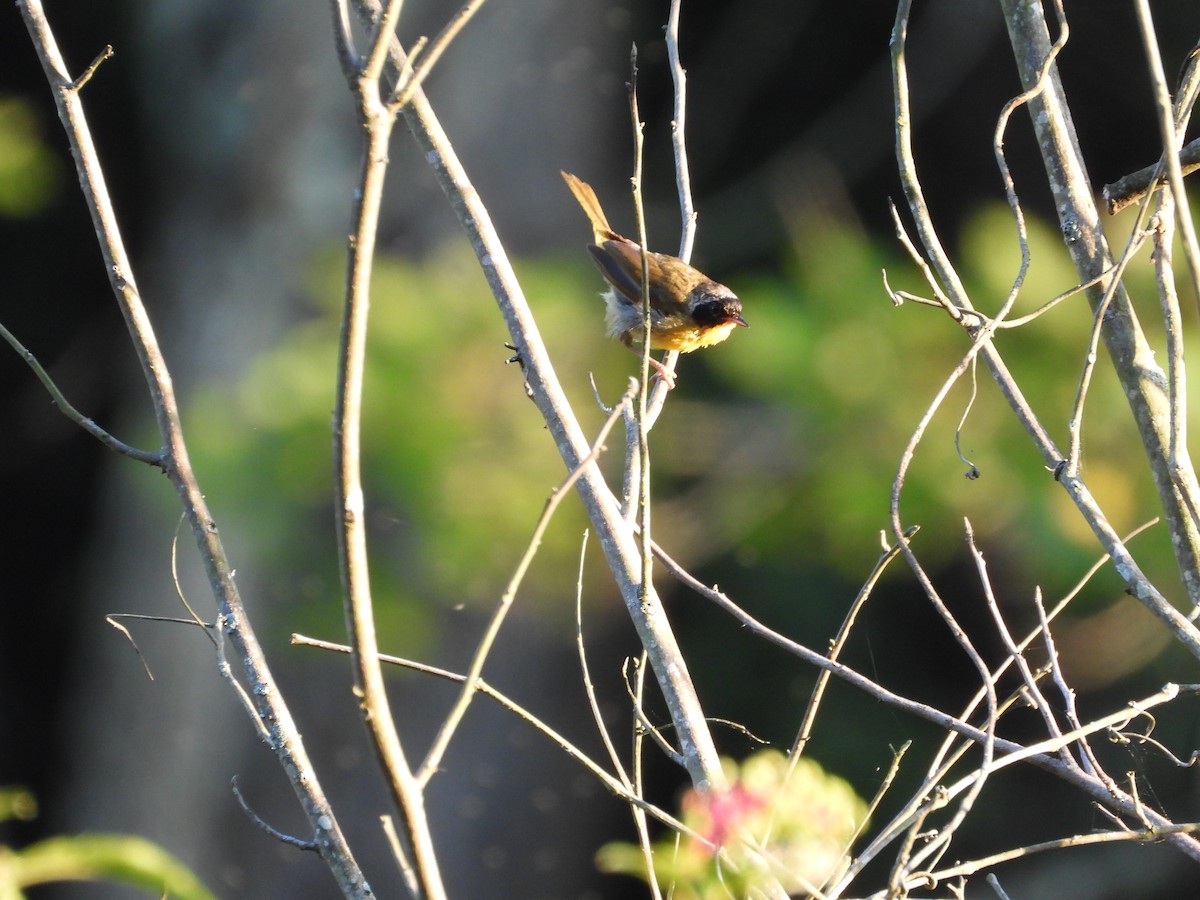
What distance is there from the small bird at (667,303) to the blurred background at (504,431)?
151 mm

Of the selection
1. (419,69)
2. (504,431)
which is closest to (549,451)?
(504,431)

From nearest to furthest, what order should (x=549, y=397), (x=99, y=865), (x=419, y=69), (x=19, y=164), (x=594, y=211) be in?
(x=99, y=865) < (x=419, y=69) < (x=549, y=397) < (x=19, y=164) < (x=594, y=211)

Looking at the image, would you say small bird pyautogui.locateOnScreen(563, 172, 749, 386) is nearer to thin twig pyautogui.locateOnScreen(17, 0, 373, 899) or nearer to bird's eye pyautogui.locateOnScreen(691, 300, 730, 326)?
bird's eye pyautogui.locateOnScreen(691, 300, 730, 326)

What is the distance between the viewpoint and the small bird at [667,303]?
3.27 meters

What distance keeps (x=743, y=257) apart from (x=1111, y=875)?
3.15 meters

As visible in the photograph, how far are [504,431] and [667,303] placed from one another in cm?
81

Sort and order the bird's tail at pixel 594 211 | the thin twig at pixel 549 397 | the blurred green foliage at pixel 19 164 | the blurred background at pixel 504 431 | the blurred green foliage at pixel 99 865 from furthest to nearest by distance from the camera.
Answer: the bird's tail at pixel 594 211 → the blurred green foliage at pixel 19 164 → the blurred background at pixel 504 431 → the thin twig at pixel 549 397 → the blurred green foliage at pixel 99 865

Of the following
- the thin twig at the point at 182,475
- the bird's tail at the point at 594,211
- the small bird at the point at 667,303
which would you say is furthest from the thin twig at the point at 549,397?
the bird's tail at the point at 594,211

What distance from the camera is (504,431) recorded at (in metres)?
2.79

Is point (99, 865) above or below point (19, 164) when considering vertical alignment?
below

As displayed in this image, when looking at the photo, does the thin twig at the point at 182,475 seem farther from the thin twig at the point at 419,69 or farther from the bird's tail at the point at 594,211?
the bird's tail at the point at 594,211

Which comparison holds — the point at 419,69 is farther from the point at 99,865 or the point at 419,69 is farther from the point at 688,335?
the point at 688,335

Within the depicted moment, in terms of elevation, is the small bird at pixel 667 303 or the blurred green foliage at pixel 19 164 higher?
the blurred green foliage at pixel 19 164

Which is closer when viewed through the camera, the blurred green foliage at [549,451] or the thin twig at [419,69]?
the thin twig at [419,69]
